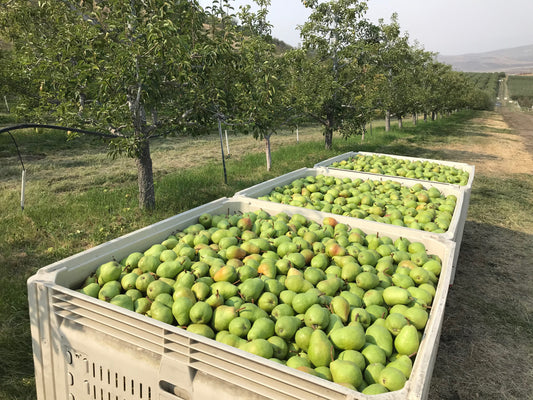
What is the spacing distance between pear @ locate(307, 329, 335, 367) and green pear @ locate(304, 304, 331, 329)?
146 millimetres

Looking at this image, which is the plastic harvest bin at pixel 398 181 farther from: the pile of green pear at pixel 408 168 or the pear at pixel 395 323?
the pear at pixel 395 323

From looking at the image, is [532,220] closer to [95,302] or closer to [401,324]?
[401,324]

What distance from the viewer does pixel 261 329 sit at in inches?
85.9

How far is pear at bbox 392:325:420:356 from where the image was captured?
2.10 metres

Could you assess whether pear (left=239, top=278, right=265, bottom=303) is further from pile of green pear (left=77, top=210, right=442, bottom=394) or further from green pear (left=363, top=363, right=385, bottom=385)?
green pear (left=363, top=363, right=385, bottom=385)

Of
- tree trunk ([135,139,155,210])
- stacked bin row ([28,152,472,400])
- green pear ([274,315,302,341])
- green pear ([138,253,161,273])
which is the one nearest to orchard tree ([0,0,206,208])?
tree trunk ([135,139,155,210])

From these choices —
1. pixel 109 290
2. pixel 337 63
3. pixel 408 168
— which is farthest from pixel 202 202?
pixel 337 63

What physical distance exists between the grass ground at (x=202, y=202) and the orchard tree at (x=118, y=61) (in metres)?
1.61

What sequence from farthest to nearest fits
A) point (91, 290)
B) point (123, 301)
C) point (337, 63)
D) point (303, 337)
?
point (337, 63)
point (91, 290)
point (123, 301)
point (303, 337)

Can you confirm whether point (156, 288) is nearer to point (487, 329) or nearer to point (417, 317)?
point (417, 317)

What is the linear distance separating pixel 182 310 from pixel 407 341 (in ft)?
4.63

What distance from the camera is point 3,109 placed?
24547 mm

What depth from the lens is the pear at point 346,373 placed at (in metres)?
1.83

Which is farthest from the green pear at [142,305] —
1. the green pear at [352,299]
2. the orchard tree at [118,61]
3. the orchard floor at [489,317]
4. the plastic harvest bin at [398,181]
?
the orchard tree at [118,61]
